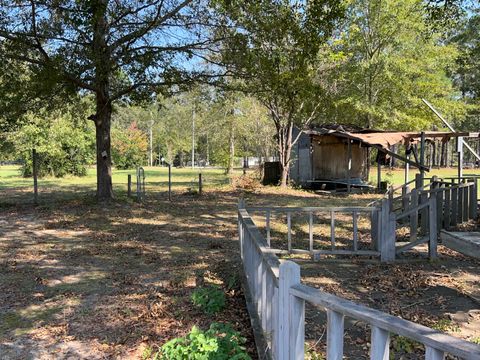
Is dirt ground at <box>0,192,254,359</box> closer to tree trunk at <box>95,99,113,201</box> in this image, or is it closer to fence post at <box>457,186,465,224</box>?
tree trunk at <box>95,99,113,201</box>

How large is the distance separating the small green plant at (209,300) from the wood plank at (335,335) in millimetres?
2829

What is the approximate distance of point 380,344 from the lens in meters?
1.70

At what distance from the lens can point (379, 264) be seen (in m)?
6.70

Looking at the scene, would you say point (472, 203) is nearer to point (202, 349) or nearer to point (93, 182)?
point (202, 349)

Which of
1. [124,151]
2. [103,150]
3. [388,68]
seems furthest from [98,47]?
[124,151]

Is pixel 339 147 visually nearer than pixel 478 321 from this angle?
No

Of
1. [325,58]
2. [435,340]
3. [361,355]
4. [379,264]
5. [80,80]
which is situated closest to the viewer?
A: [435,340]

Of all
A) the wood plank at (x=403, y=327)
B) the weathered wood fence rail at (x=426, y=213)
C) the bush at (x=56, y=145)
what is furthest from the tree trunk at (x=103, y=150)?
the wood plank at (x=403, y=327)

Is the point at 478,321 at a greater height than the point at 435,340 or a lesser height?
lesser

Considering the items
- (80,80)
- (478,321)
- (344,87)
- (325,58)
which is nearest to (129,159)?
(344,87)

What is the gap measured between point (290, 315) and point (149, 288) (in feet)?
11.9

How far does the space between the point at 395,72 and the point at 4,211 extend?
22257mm

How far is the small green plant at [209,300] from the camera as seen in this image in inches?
185

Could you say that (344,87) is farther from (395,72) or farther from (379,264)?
(379,264)
